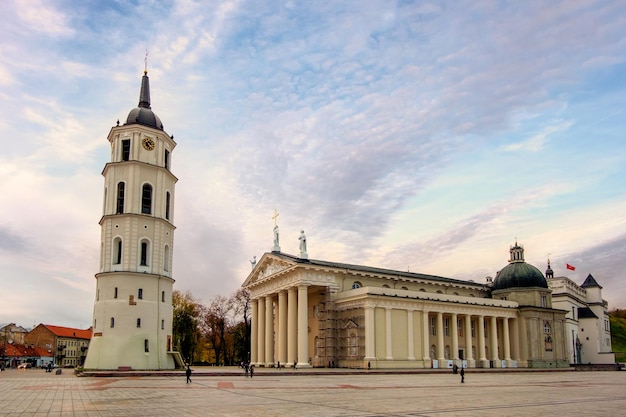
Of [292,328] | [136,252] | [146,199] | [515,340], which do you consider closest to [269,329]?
[292,328]

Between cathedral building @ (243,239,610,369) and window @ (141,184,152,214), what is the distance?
54.7 ft

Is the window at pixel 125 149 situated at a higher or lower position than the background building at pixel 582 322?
higher

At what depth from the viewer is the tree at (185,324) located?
8625 centimetres

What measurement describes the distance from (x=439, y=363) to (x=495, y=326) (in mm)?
12311

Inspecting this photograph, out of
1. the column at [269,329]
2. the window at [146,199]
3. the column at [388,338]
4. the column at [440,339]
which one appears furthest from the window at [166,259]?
the column at [440,339]

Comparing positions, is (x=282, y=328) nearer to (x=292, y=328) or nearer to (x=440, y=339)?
(x=292, y=328)

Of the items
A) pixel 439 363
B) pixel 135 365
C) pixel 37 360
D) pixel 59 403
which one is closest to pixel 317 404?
pixel 59 403

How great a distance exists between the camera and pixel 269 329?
232 feet

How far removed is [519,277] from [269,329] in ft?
119

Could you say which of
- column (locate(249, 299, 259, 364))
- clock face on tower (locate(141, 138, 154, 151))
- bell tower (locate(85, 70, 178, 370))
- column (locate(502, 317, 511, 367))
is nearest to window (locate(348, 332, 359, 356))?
column (locate(249, 299, 259, 364))

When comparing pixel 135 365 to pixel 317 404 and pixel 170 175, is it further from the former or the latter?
pixel 317 404

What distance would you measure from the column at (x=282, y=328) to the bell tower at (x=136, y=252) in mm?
14348

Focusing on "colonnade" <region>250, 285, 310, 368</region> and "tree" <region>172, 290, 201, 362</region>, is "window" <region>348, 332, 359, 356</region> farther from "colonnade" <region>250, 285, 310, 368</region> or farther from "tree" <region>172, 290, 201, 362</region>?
"tree" <region>172, 290, 201, 362</region>

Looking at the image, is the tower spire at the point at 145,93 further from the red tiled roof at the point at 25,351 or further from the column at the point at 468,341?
the red tiled roof at the point at 25,351
